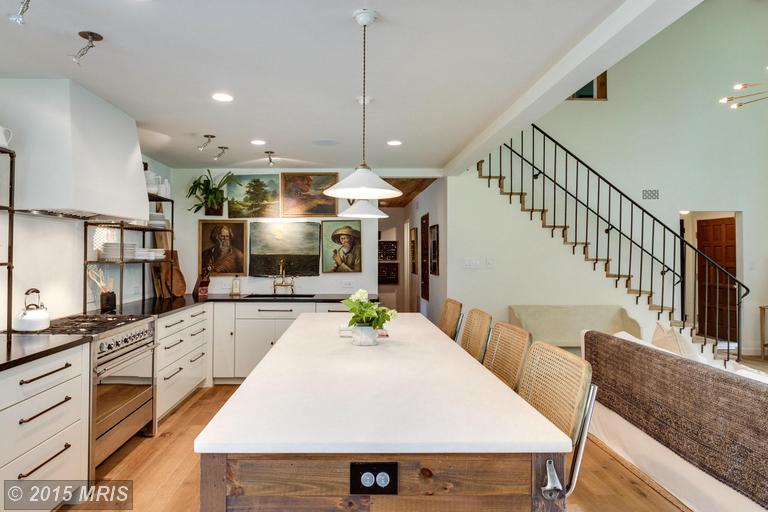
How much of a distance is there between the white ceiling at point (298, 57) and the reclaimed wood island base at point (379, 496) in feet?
5.91

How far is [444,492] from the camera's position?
4.12 ft

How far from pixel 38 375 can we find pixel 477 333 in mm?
2390

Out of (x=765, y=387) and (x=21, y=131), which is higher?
(x=21, y=131)

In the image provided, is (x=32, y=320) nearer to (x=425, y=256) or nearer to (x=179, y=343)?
(x=179, y=343)

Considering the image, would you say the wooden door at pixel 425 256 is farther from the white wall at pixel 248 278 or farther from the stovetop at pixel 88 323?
the stovetop at pixel 88 323

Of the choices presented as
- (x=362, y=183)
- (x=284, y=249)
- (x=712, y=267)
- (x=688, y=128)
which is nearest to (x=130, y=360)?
(x=362, y=183)

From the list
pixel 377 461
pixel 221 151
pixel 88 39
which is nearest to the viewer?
pixel 377 461

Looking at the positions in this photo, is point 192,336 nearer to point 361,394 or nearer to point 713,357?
point 361,394

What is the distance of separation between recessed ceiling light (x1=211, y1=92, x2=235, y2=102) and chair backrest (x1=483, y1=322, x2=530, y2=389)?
2.34 meters

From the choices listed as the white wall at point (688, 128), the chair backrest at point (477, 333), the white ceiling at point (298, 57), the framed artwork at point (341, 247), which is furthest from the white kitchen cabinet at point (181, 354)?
the white wall at point (688, 128)

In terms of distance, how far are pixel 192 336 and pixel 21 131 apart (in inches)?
89.3

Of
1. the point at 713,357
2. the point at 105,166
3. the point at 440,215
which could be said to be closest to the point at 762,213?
the point at 713,357

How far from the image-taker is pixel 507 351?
7.64ft

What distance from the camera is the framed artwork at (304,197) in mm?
5578
